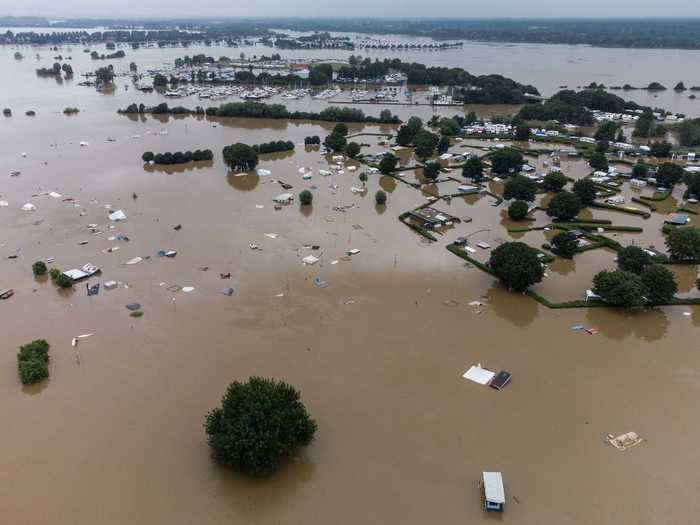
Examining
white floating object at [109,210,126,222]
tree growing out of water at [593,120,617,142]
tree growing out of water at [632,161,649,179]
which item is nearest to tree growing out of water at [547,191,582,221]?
tree growing out of water at [632,161,649,179]

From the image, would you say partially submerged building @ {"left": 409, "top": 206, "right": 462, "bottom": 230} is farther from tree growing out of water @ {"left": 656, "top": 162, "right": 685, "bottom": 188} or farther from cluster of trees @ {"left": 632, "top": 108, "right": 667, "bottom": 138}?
cluster of trees @ {"left": 632, "top": 108, "right": 667, "bottom": 138}

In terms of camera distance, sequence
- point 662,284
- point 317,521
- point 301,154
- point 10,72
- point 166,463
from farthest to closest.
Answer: point 10,72 → point 301,154 → point 662,284 → point 166,463 → point 317,521

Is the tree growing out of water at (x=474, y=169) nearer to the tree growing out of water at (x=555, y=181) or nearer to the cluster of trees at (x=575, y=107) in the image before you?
the tree growing out of water at (x=555, y=181)

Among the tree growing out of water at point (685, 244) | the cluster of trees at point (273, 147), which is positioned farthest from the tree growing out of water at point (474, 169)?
the cluster of trees at point (273, 147)

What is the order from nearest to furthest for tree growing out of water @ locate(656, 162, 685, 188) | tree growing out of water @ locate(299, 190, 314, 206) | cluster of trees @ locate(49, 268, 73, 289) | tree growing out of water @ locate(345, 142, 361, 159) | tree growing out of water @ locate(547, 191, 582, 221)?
cluster of trees @ locate(49, 268, 73, 289) < tree growing out of water @ locate(547, 191, 582, 221) < tree growing out of water @ locate(299, 190, 314, 206) < tree growing out of water @ locate(656, 162, 685, 188) < tree growing out of water @ locate(345, 142, 361, 159)

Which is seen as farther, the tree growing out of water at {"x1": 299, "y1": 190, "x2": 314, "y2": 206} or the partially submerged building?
the tree growing out of water at {"x1": 299, "y1": 190, "x2": 314, "y2": 206}

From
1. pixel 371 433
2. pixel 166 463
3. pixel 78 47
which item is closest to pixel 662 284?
pixel 371 433

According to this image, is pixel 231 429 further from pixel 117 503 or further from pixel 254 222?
pixel 254 222
